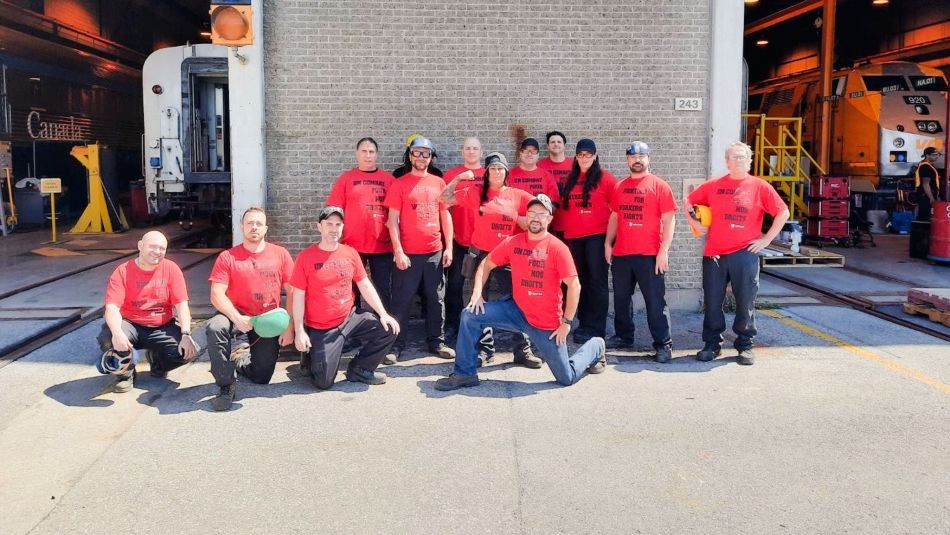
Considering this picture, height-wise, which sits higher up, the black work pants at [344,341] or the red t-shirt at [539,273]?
the red t-shirt at [539,273]

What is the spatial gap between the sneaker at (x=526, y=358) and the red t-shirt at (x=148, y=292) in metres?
A: 2.83

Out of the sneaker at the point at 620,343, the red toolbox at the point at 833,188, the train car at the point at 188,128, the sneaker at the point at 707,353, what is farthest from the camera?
the red toolbox at the point at 833,188

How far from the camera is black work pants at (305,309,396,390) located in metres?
6.09

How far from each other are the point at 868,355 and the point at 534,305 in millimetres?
3368

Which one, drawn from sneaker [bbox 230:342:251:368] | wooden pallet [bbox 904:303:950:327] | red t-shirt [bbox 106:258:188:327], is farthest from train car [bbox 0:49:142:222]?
wooden pallet [bbox 904:303:950:327]

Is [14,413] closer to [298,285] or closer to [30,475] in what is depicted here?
[30,475]

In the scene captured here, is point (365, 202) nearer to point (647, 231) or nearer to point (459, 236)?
point (459, 236)

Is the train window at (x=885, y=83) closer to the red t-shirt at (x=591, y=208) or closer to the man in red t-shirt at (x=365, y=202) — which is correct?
the red t-shirt at (x=591, y=208)

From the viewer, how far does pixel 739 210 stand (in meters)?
6.90

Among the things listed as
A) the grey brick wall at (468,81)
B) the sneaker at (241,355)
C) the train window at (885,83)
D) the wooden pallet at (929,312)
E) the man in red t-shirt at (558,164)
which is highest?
the train window at (885,83)

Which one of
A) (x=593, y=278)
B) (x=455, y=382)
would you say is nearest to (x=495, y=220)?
(x=593, y=278)

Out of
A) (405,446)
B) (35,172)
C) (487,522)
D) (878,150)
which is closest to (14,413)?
(405,446)

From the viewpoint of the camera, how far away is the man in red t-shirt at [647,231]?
A: 23.2 ft

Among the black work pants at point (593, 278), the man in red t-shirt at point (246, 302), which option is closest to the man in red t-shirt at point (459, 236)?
the black work pants at point (593, 278)
